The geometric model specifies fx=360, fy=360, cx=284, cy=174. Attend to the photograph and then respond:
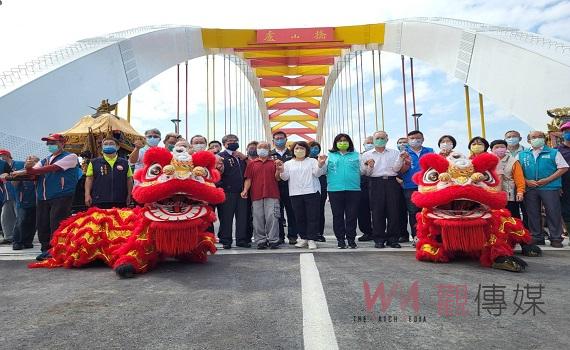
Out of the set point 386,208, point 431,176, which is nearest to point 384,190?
point 386,208

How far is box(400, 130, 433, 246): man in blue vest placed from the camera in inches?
191

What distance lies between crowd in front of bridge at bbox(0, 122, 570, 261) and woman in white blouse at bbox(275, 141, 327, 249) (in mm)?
14

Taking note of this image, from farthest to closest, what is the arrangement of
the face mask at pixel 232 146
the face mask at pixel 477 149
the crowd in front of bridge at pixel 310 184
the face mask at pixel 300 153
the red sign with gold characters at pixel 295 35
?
1. the red sign with gold characters at pixel 295 35
2. the face mask at pixel 232 146
3. the face mask at pixel 300 153
4. the crowd in front of bridge at pixel 310 184
5. the face mask at pixel 477 149

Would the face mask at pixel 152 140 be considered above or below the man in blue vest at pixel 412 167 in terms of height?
above

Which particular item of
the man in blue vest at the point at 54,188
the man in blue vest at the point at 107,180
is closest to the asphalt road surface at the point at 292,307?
the man in blue vest at the point at 54,188

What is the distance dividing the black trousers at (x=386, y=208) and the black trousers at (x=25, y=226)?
16.7 ft

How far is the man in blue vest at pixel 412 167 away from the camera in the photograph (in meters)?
4.86

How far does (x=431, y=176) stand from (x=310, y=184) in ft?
6.21

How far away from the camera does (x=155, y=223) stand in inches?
125

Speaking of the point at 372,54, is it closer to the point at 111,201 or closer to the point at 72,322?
the point at 111,201

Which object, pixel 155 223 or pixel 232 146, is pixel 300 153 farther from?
pixel 155 223

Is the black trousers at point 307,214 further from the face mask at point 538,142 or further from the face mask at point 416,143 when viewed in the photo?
the face mask at point 538,142

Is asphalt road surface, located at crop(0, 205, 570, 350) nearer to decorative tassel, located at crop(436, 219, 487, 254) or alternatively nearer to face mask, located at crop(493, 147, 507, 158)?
decorative tassel, located at crop(436, 219, 487, 254)

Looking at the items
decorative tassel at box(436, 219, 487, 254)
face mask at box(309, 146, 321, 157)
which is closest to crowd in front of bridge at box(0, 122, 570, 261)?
face mask at box(309, 146, 321, 157)
